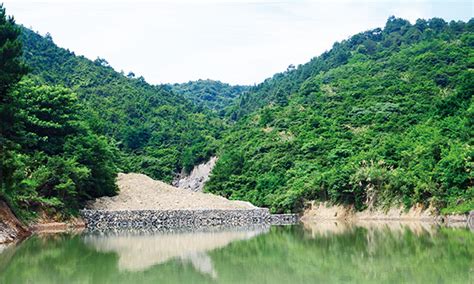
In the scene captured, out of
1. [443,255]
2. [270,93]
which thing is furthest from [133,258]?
[270,93]

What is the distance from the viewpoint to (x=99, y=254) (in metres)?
15.5

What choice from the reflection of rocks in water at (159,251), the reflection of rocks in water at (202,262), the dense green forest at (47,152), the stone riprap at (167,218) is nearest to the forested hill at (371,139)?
the stone riprap at (167,218)

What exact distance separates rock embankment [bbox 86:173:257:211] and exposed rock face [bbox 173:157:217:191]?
21361 millimetres

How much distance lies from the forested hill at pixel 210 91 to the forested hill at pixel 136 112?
5626 centimetres

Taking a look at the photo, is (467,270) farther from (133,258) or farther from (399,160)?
(399,160)

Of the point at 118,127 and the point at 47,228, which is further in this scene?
the point at 118,127

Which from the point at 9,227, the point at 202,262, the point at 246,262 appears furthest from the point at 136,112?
the point at 246,262

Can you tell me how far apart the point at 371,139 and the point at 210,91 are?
110023mm

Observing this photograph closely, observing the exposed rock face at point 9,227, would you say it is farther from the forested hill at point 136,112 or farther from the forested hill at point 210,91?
the forested hill at point 210,91

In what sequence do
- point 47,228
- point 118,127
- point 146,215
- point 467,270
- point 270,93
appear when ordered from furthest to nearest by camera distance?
point 270,93
point 118,127
point 146,215
point 47,228
point 467,270

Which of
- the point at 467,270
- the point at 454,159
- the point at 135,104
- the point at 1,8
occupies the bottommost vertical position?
the point at 467,270

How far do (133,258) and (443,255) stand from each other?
7.12 metres

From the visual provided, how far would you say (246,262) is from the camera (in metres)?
13.5

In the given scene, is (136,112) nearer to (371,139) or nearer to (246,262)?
(371,139)
